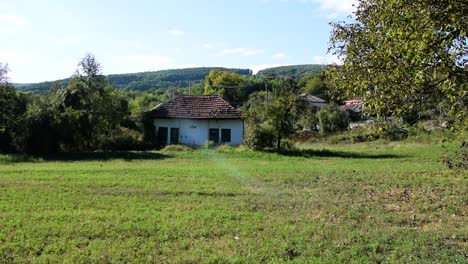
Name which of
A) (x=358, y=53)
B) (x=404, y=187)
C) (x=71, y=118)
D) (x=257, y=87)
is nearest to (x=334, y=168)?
(x=404, y=187)

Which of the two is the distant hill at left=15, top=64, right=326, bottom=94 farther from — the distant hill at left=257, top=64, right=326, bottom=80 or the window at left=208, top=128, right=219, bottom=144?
the window at left=208, top=128, right=219, bottom=144

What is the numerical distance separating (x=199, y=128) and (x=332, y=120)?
1494 centimetres

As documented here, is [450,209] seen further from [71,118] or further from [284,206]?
[71,118]

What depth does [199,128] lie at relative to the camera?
116 ft

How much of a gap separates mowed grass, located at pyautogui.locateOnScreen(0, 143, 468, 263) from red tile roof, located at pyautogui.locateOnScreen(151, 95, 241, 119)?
18.5 meters

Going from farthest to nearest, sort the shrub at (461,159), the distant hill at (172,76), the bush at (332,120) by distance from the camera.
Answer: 1. the distant hill at (172,76)
2. the bush at (332,120)
3. the shrub at (461,159)

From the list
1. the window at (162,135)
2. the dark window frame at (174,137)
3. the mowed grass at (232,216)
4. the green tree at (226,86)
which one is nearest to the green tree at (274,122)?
the dark window frame at (174,137)

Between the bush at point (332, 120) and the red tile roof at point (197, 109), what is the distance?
12.3 m

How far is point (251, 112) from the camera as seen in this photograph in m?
28.0

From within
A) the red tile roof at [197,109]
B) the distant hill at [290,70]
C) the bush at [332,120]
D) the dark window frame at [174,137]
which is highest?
the distant hill at [290,70]

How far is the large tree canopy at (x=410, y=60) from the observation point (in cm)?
636

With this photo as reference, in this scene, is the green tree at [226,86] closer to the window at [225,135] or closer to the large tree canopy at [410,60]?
the window at [225,135]

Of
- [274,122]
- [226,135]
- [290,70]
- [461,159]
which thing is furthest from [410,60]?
[290,70]

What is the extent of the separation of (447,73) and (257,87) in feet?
247
